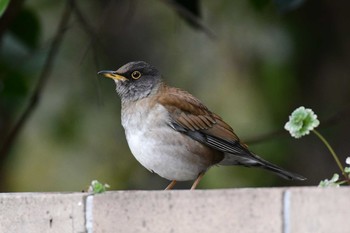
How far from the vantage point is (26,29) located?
7.40m

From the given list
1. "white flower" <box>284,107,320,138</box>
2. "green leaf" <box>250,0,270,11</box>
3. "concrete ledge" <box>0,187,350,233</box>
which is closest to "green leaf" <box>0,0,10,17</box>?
"concrete ledge" <box>0,187,350,233</box>

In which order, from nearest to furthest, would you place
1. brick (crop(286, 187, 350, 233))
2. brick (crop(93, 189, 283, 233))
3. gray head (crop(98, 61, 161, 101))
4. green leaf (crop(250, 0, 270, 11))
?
1. brick (crop(286, 187, 350, 233))
2. brick (crop(93, 189, 283, 233))
3. gray head (crop(98, 61, 161, 101))
4. green leaf (crop(250, 0, 270, 11))

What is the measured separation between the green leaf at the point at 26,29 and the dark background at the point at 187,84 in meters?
0.20

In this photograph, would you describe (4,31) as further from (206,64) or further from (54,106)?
(206,64)

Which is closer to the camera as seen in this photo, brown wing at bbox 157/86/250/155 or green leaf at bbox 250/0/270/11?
brown wing at bbox 157/86/250/155

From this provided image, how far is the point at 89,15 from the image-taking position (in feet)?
32.9

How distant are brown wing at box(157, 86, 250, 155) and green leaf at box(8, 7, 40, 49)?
74.2 inches

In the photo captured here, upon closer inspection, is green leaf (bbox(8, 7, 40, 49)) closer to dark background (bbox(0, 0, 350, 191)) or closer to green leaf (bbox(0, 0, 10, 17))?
dark background (bbox(0, 0, 350, 191))

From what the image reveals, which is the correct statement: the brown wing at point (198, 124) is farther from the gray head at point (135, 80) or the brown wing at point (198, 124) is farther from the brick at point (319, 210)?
the brick at point (319, 210)

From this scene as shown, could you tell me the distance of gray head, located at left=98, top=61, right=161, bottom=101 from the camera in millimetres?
6035

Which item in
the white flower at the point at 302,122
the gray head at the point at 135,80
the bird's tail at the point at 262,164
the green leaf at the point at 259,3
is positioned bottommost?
the white flower at the point at 302,122

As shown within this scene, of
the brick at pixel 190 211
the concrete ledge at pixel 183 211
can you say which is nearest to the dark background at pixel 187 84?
the concrete ledge at pixel 183 211

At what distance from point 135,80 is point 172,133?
625 mm

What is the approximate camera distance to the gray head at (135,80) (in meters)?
6.04
